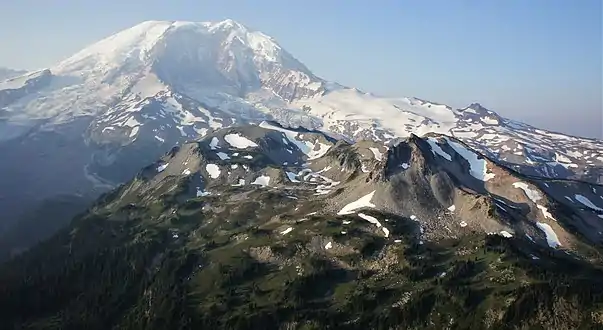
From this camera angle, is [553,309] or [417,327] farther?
[417,327]

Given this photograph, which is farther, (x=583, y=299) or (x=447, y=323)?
(x=447, y=323)

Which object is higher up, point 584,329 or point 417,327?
point 584,329

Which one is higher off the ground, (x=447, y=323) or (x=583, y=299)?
(x=583, y=299)

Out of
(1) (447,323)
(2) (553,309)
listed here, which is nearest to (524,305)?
(2) (553,309)

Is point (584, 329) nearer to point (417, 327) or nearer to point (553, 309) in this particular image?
point (553, 309)

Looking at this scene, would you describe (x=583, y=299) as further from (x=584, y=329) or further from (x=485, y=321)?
(x=485, y=321)

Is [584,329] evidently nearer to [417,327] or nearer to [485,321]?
[485,321]

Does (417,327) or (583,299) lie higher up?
(583,299)
